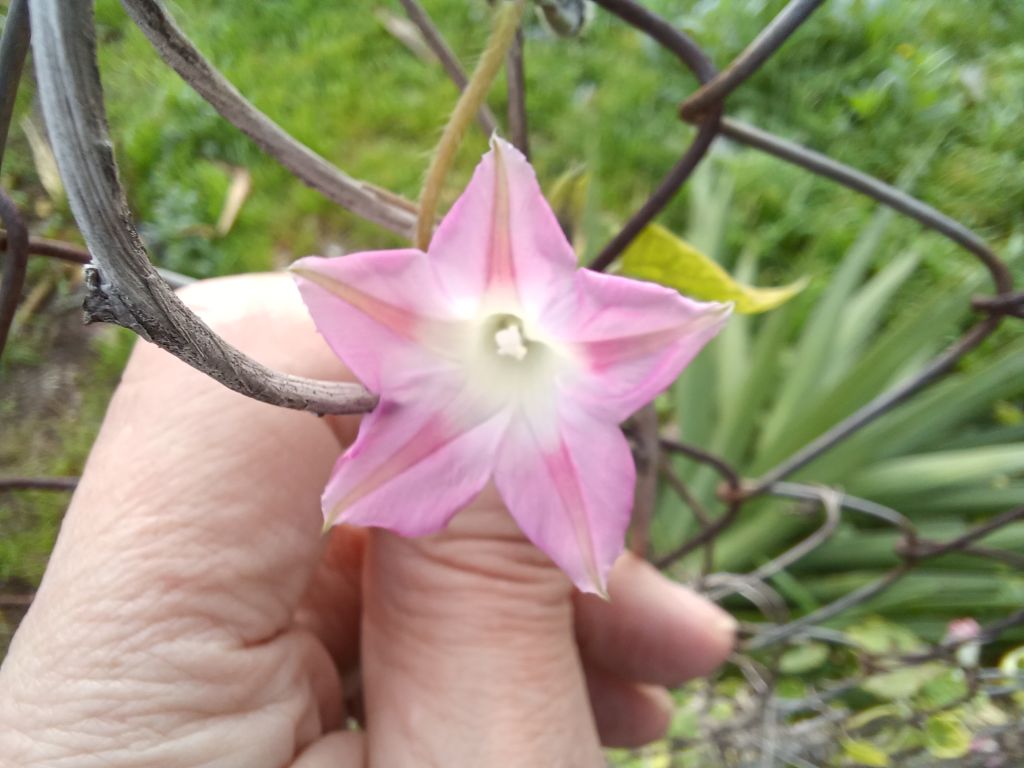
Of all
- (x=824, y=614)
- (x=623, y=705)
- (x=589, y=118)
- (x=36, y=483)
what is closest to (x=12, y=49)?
(x=36, y=483)

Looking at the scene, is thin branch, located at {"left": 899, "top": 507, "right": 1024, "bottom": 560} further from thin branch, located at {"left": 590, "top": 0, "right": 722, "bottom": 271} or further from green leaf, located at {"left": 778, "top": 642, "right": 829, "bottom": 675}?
thin branch, located at {"left": 590, "top": 0, "right": 722, "bottom": 271}

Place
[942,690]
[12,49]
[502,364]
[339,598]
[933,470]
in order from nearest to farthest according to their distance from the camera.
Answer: [12,49] < [502,364] < [339,598] < [942,690] < [933,470]

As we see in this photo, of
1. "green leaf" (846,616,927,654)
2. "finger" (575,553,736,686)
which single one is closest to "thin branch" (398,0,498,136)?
"finger" (575,553,736,686)

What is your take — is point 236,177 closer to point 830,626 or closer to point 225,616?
point 225,616

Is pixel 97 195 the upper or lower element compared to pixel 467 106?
lower

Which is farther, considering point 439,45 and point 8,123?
point 439,45

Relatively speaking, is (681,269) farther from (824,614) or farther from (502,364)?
(824,614)
